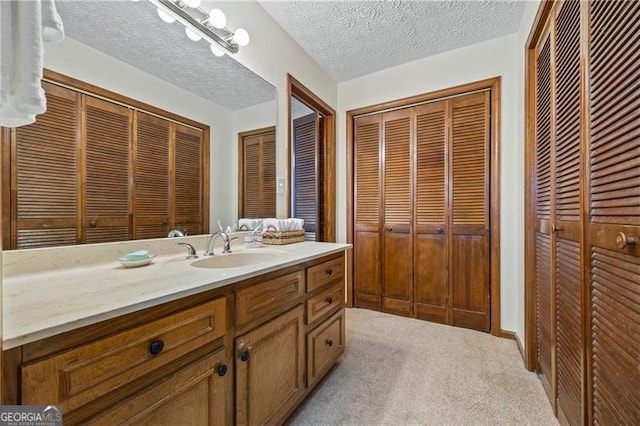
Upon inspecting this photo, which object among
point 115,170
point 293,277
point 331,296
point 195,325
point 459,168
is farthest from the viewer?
point 459,168

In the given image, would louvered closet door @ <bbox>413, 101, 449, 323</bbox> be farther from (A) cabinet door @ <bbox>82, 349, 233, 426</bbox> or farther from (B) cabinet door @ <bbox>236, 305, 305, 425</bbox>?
(A) cabinet door @ <bbox>82, 349, 233, 426</bbox>

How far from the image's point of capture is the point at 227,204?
1.75 m

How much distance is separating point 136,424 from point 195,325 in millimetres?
257

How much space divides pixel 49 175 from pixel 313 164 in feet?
6.72

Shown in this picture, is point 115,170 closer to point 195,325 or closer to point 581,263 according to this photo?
point 195,325

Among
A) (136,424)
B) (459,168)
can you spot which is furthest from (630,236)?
(459,168)

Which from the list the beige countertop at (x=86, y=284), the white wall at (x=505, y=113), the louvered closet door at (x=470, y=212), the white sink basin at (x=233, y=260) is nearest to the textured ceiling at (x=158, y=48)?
the beige countertop at (x=86, y=284)

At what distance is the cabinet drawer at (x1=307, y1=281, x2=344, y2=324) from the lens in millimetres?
1406

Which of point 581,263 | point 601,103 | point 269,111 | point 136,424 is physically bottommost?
point 136,424

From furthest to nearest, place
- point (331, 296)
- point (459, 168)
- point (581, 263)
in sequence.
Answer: point (459, 168), point (331, 296), point (581, 263)

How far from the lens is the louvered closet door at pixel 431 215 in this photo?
244 centimetres

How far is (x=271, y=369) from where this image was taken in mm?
1133

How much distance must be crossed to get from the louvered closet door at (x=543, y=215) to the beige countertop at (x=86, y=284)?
1407 mm

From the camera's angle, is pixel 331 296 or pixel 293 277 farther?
pixel 331 296
